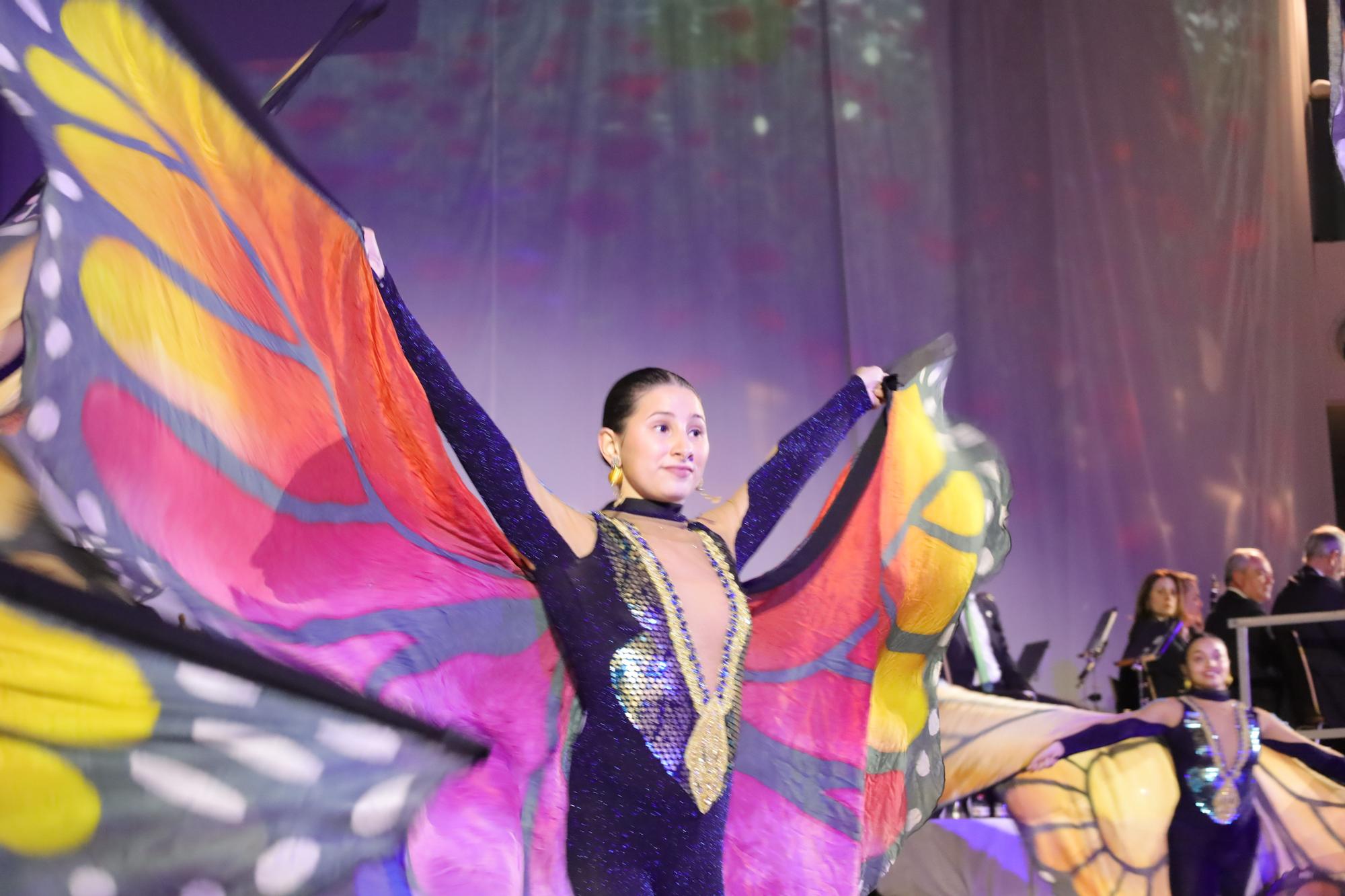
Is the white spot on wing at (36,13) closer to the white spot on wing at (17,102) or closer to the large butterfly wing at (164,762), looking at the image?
the white spot on wing at (17,102)

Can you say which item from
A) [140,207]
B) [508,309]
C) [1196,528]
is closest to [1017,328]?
[1196,528]

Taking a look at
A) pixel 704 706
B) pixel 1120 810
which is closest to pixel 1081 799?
pixel 1120 810

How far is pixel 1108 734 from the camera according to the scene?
378 cm

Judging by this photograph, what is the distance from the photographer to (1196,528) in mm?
6559

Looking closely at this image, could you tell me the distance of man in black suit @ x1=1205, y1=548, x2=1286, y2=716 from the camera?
4.92m

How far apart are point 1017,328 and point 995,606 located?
4.84 feet

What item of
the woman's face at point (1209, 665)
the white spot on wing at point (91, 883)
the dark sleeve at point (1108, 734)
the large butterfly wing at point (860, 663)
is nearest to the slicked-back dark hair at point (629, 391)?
the large butterfly wing at point (860, 663)

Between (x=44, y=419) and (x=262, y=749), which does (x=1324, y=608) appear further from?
(x=44, y=419)

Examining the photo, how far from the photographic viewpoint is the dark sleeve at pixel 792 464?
2.34 m

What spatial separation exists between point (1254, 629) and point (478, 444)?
4310mm

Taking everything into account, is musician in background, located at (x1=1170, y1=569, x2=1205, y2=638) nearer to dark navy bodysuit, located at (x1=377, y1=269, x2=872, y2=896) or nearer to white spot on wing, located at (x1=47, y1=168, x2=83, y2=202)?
dark navy bodysuit, located at (x1=377, y1=269, x2=872, y2=896)

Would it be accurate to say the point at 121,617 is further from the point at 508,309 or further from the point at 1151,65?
the point at 1151,65

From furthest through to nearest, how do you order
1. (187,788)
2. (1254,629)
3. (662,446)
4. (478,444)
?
(1254,629)
(662,446)
(478,444)
(187,788)

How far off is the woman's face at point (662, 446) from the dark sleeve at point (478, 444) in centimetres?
23
